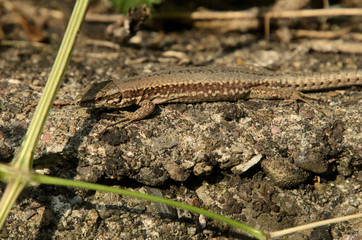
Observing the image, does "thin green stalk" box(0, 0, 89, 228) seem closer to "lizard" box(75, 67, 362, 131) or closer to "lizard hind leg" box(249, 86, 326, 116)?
"lizard" box(75, 67, 362, 131)

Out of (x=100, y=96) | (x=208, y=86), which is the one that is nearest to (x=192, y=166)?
(x=208, y=86)

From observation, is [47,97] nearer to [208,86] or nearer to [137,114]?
[137,114]

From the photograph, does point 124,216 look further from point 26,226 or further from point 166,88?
point 166,88

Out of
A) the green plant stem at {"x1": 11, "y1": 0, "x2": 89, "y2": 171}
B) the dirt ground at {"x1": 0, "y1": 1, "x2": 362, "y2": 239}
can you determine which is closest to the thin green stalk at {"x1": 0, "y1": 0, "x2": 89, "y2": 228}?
the green plant stem at {"x1": 11, "y1": 0, "x2": 89, "y2": 171}

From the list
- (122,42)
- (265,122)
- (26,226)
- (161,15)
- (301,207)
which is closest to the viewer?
(26,226)

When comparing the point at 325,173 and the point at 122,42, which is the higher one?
the point at 122,42

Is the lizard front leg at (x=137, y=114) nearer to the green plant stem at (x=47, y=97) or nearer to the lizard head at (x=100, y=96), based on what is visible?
the lizard head at (x=100, y=96)

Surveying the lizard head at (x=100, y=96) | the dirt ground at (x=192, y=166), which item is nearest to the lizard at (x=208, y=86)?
the lizard head at (x=100, y=96)

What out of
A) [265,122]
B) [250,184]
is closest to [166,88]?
[265,122]
